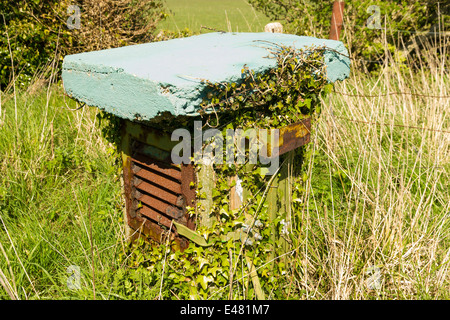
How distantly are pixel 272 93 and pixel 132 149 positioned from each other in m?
0.82

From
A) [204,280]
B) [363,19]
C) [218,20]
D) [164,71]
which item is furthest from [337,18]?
[218,20]

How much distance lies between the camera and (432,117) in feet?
11.5

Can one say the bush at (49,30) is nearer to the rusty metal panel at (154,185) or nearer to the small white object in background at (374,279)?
the rusty metal panel at (154,185)

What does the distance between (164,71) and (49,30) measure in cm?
422

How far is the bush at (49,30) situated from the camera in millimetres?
4938

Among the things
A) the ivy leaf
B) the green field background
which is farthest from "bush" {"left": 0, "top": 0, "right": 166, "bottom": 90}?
the ivy leaf

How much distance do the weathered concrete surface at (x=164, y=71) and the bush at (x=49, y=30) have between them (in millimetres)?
3161

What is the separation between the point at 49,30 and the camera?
510 cm

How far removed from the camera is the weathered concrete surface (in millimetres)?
1549

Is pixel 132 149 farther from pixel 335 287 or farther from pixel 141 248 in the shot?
pixel 335 287

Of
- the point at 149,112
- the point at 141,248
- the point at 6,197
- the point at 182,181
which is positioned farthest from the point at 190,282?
the point at 6,197

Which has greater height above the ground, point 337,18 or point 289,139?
point 337,18

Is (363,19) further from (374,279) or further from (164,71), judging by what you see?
(164,71)

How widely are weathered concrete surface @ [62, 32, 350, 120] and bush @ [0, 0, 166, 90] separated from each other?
3.16 m
